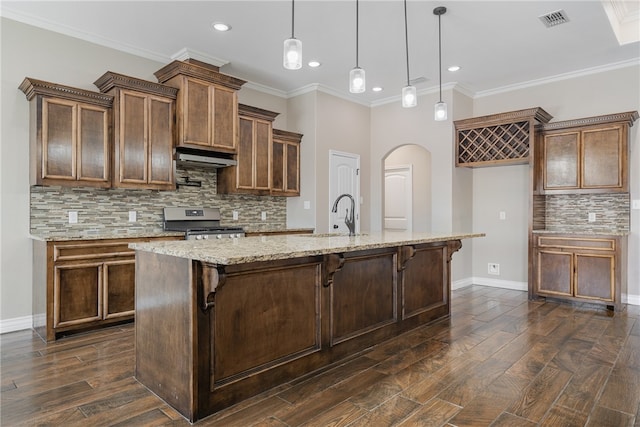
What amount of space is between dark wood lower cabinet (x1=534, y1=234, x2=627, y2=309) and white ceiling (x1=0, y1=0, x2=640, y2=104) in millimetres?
2168

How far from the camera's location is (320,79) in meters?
5.42

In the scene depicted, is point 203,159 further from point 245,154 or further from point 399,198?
point 399,198

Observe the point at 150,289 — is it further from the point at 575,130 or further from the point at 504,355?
the point at 575,130

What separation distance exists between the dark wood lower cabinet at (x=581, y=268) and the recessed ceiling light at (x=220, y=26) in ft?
14.2

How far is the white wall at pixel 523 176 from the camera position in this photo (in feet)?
15.4

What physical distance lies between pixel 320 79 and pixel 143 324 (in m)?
4.07

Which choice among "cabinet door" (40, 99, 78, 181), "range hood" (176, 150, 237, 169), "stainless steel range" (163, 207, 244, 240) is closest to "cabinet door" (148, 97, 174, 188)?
"range hood" (176, 150, 237, 169)

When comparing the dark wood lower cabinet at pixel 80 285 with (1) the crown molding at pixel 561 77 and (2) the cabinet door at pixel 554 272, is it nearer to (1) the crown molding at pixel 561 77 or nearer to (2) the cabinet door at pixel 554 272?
(2) the cabinet door at pixel 554 272

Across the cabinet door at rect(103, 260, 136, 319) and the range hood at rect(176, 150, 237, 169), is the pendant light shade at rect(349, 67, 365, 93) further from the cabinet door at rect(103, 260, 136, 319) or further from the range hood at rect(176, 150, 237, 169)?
the cabinet door at rect(103, 260, 136, 319)

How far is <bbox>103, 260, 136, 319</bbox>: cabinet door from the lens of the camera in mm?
3562

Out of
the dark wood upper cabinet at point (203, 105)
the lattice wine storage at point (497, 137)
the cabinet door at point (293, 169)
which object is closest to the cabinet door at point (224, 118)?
the dark wood upper cabinet at point (203, 105)

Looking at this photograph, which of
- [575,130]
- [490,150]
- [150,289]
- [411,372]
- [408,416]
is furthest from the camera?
[490,150]

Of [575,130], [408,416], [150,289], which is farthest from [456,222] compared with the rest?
[150,289]

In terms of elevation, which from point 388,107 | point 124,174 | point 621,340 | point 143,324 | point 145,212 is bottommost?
point 621,340
